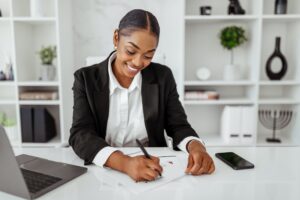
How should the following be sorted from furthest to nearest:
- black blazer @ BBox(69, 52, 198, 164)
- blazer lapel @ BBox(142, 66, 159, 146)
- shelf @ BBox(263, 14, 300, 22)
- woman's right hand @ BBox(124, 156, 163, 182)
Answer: shelf @ BBox(263, 14, 300, 22), blazer lapel @ BBox(142, 66, 159, 146), black blazer @ BBox(69, 52, 198, 164), woman's right hand @ BBox(124, 156, 163, 182)

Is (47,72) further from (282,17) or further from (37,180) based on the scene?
(282,17)

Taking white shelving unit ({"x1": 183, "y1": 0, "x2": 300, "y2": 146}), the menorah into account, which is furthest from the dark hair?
the menorah

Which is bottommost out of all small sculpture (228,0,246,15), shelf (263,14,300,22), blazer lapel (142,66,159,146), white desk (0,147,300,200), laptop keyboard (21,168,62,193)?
white desk (0,147,300,200)

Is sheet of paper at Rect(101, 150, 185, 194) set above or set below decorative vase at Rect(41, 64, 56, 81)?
below

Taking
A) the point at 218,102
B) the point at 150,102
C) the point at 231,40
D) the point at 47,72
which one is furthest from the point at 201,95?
the point at 47,72

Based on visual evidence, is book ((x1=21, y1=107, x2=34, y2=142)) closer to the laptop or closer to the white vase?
the white vase

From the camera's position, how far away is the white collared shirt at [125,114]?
1.31 m

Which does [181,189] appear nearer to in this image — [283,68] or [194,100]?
[194,100]

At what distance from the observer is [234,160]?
40.7 inches

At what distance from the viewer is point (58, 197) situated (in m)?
0.78

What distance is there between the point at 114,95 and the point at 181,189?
0.62m

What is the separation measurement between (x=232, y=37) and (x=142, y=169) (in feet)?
5.96

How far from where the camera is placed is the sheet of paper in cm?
83

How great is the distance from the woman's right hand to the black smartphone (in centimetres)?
27
